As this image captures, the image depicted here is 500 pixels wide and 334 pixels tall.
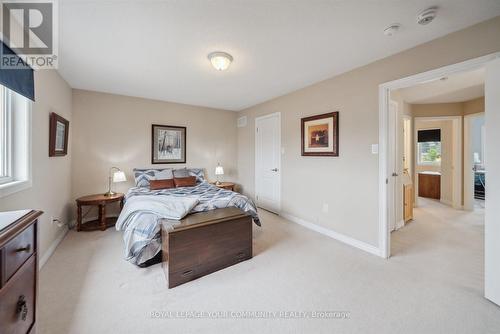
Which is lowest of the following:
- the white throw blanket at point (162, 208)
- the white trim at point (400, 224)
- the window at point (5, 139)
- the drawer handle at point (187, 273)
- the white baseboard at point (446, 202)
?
the drawer handle at point (187, 273)

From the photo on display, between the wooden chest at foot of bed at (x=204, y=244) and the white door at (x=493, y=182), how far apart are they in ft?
6.83

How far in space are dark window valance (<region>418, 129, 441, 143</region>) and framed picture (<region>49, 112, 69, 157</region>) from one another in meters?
8.00

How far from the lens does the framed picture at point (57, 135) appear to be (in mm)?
2500

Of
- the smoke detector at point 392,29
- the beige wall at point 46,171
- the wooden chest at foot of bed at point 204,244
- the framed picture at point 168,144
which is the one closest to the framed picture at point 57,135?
the beige wall at point 46,171

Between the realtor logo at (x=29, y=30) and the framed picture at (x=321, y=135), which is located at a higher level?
the realtor logo at (x=29, y=30)

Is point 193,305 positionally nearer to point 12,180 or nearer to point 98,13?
point 12,180

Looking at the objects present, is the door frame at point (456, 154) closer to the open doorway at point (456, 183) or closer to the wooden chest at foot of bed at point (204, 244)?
the open doorway at point (456, 183)

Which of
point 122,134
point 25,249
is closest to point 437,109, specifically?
point 25,249

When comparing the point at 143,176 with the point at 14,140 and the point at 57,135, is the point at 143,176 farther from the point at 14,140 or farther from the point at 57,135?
the point at 14,140

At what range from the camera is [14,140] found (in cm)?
186

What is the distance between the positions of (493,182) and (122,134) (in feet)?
16.3

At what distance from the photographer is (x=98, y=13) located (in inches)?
64.9

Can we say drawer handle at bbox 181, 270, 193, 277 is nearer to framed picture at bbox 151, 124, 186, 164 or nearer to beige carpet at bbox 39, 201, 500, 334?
beige carpet at bbox 39, 201, 500, 334

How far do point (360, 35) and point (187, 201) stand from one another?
2451mm
